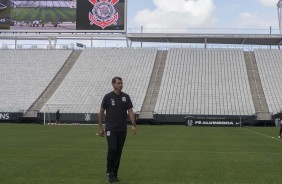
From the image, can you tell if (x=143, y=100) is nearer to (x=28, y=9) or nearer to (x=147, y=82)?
(x=147, y=82)

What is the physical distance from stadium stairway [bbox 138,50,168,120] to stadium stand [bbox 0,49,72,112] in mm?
11443

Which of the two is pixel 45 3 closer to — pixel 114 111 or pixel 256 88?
pixel 256 88

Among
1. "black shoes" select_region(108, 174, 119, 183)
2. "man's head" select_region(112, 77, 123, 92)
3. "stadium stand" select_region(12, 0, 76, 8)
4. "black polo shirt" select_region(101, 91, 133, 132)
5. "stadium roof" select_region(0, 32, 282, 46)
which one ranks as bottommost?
"black shoes" select_region(108, 174, 119, 183)

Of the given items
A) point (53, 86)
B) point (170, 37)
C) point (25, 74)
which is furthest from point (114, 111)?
point (170, 37)

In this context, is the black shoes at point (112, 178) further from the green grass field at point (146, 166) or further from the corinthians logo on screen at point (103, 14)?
the corinthians logo on screen at point (103, 14)

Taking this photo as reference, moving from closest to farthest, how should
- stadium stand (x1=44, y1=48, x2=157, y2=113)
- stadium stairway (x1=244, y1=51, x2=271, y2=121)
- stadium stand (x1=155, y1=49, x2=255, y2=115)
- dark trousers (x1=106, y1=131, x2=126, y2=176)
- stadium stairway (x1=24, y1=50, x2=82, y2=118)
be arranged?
dark trousers (x1=106, y1=131, x2=126, y2=176) → stadium stairway (x1=244, y1=51, x2=271, y2=121) → stadium stand (x1=155, y1=49, x2=255, y2=115) → stadium stairway (x1=24, y1=50, x2=82, y2=118) → stadium stand (x1=44, y1=48, x2=157, y2=113)

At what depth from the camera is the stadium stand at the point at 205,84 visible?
49812 millimetres

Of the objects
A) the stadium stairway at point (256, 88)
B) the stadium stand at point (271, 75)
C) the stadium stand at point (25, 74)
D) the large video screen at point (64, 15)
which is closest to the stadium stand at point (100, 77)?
the stadium stand at point (25, 74)

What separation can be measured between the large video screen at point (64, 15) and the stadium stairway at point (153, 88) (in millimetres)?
6383

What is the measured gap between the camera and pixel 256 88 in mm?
53531

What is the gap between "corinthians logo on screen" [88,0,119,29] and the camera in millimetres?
55344

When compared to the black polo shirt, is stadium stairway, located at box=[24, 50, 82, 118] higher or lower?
higher

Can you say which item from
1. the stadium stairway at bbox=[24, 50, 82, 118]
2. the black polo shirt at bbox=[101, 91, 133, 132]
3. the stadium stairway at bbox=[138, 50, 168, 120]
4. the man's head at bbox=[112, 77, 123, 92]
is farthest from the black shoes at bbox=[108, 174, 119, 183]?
the stadium stairway at bbox=[24, 50, 82, 118]

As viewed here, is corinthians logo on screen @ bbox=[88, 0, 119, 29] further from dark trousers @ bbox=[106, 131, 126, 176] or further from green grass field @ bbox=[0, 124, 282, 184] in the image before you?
dark trousers @ bbox=[106, 131, 126, 176]
